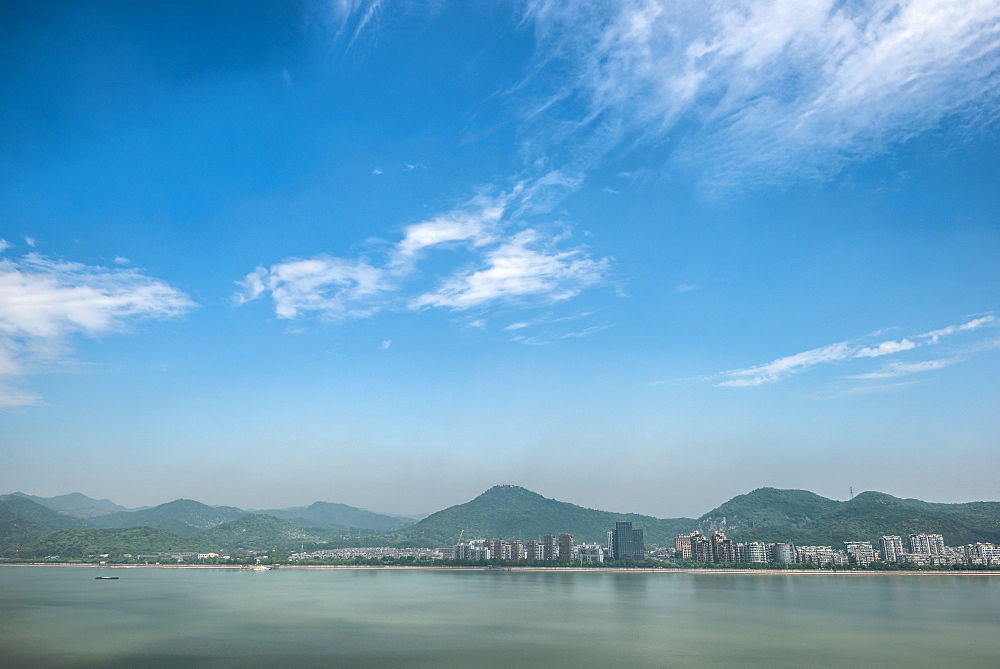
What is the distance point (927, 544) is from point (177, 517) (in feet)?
537

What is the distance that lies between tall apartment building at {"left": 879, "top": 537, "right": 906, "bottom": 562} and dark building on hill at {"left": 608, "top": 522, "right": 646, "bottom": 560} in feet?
72.7

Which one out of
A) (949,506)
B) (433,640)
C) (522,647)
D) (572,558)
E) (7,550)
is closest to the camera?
(522,647)

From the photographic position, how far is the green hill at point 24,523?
82.3 metres

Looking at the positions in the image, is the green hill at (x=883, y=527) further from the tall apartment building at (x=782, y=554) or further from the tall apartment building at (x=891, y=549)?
the tall apartment building at (x=782, y=554)

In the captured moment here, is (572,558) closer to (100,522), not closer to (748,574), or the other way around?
(748,574)

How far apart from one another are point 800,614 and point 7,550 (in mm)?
89092

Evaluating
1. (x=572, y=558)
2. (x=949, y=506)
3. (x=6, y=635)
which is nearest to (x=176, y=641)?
(x=6, y=635)

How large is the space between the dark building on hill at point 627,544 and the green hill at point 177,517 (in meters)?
97.8

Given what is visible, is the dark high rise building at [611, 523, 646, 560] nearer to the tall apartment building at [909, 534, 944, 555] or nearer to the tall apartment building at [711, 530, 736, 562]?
the tall apartment building at [711, 530, 736, 562]

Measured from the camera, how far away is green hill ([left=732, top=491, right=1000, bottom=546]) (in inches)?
2562

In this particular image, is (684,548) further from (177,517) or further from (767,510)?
(177,517)

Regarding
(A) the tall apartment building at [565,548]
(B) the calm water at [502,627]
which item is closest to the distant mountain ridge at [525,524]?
(A) the tall apartment building at [565,548]

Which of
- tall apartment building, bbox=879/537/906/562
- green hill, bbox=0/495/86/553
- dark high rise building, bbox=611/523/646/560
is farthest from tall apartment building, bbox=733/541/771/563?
green hill, bbox=0/495/86/553

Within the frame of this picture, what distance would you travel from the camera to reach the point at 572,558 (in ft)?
216
